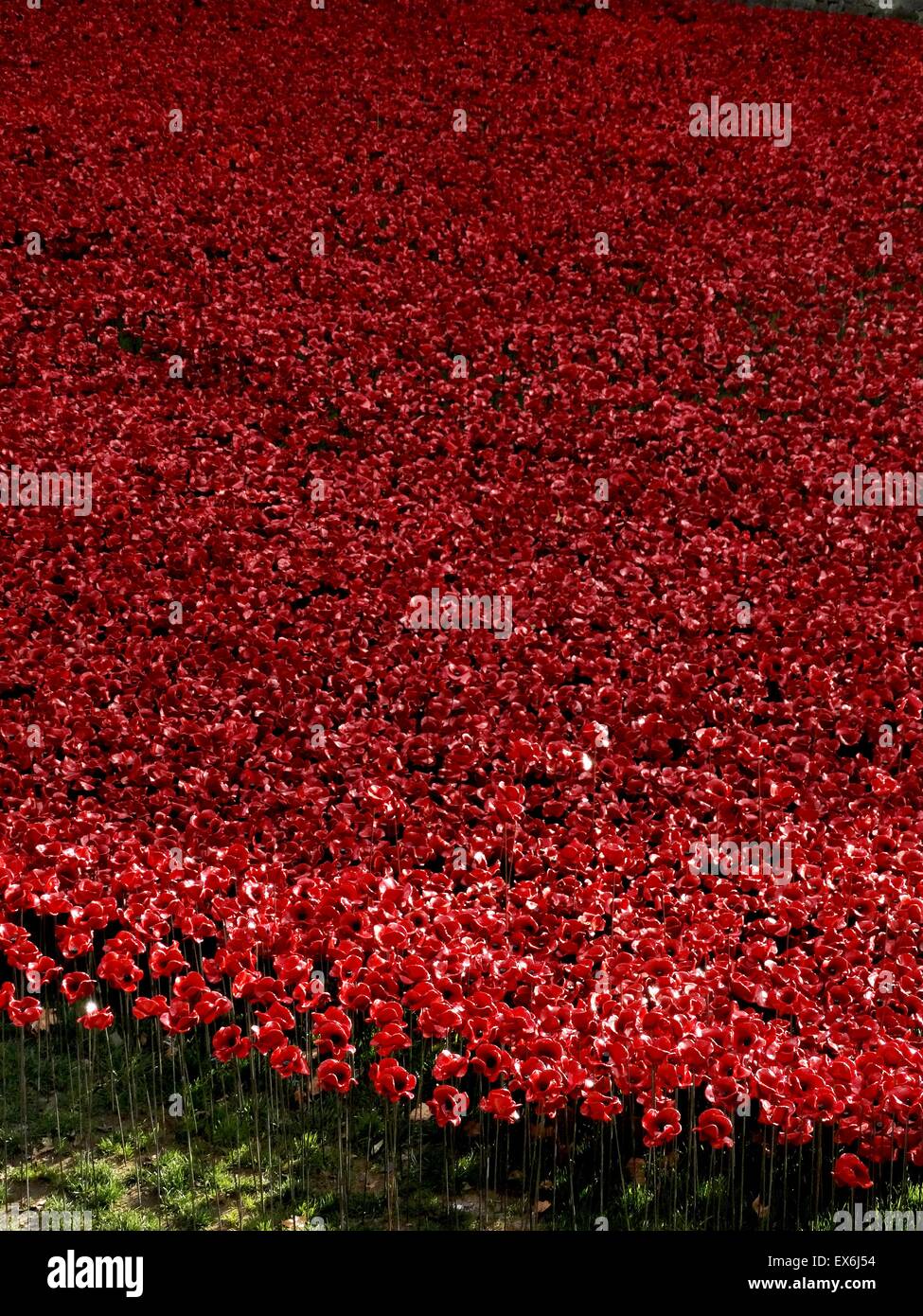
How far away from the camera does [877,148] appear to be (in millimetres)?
11344

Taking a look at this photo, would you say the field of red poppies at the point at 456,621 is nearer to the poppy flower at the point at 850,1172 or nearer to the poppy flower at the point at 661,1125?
the poppy flower at the point at 661,1125

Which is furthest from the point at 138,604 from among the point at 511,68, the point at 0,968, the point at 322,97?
the point at 511,68

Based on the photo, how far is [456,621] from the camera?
6.91 m

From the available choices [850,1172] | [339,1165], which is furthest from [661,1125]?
[339,1165]

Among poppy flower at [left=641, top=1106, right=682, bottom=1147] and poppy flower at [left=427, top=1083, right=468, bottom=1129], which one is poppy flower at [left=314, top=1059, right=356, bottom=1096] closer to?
poppy flower at [left=427, top=1083, right=468, bottom=1129]

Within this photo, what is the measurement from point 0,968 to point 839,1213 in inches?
145

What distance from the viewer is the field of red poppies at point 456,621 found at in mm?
4352

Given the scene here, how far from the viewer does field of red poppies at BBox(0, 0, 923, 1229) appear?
14.3 ft

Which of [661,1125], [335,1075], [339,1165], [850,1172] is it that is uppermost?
[335,1075]

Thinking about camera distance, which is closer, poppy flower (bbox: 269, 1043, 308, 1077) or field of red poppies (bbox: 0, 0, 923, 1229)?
poppy flower (bbox: 269, 1043, 308, 1077)

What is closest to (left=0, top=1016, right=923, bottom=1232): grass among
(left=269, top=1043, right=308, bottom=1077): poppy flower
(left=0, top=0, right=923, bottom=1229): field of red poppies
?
(left=0, top=0, right=923, bottom=1229): field of red poppies

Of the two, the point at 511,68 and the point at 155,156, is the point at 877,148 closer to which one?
the point at 511,68

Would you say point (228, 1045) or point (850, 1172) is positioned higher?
point (228, 1045)

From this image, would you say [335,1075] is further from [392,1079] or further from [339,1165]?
[339,1165]
